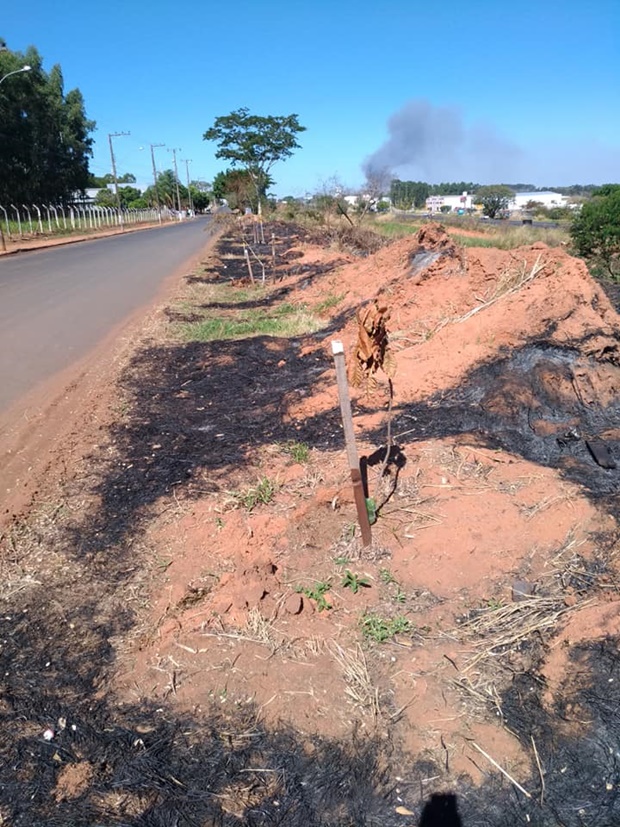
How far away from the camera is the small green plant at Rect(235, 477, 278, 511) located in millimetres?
4656

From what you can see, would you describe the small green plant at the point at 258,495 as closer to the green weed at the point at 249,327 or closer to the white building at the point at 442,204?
the green weed at the point at 249,327

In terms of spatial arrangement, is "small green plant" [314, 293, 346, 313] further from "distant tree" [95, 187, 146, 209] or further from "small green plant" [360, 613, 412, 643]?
"distant tree" [95, 187, 146, 209]

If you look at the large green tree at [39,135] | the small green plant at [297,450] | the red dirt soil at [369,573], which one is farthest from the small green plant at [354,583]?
the large green tree at [39,135]

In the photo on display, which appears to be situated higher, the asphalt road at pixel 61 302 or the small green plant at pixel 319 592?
the asphalt road at pixel 61 302

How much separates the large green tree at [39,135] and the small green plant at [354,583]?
46925 mm

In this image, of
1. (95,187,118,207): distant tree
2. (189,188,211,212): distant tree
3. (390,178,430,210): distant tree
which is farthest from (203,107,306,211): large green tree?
(189,188,211,212): distant tree

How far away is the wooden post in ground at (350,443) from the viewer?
3629 millimetres

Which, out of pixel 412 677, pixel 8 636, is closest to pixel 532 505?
pixel 412 677

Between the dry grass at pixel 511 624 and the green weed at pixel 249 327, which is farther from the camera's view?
the green weed at pixel 249 327

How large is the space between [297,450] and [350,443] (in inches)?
69.6

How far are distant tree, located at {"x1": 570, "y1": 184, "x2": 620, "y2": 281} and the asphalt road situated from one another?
37.0 feet

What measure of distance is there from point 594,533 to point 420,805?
2.21 m

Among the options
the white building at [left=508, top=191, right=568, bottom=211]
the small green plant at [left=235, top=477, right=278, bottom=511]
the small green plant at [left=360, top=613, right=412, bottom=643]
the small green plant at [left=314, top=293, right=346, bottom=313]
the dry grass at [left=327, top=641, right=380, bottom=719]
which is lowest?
the dry grass at [left=327, top=641, right=380, bottom=719]

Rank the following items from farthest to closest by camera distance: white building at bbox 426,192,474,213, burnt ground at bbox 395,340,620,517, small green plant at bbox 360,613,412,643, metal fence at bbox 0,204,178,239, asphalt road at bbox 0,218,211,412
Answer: white building at bbox 426,192,474,213 < metal fence at bbox 0,204,178,239 < asphalt road at bbox 0,218,211,412 < burnt ground at bbox 395,340,620,517 < small green plant at bbox 360,613,412,643
